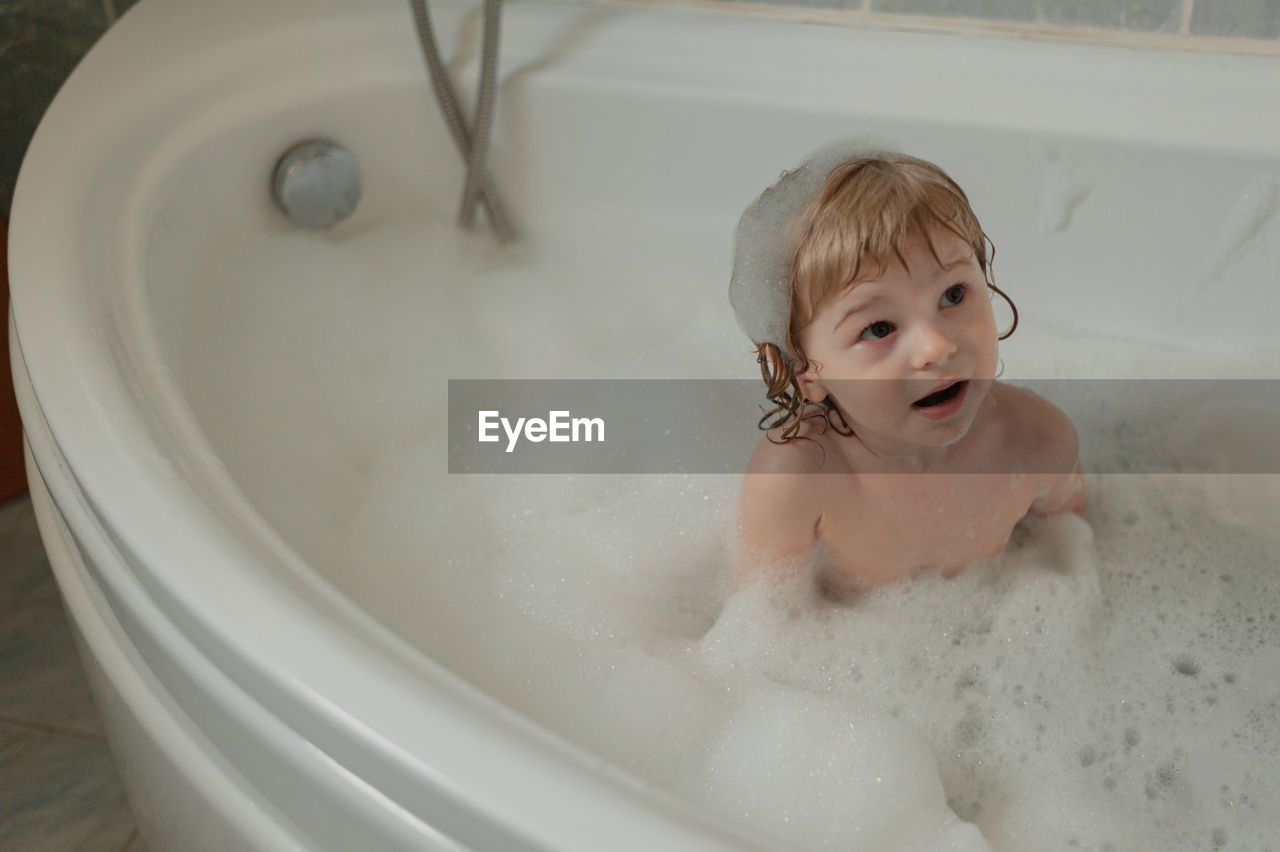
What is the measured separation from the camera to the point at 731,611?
3.04ft

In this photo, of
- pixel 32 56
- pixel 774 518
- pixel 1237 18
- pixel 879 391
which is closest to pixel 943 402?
pixel 879 391

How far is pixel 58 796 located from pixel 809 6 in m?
1.03

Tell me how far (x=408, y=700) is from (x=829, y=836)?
269mm

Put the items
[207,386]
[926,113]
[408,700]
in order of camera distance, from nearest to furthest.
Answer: [408,700]
[207,386]
[926,113]

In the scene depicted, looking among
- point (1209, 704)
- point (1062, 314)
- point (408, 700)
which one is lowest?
point (1209, 704)

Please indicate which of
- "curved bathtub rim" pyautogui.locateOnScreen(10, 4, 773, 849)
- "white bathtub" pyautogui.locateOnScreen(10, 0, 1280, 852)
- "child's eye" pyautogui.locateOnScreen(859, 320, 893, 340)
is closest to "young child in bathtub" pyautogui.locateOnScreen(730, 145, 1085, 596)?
"child's eye" pyautogui.locateOnScreen(859, 320, 893, 340)

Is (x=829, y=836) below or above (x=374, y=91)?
below

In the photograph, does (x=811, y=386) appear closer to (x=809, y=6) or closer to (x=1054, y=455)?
(x=1054, y=455)

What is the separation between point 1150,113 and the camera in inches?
42.4

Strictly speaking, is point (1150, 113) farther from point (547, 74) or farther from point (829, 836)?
point (829, 836)

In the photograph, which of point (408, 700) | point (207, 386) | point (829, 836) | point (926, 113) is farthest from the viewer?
point (926, 113)

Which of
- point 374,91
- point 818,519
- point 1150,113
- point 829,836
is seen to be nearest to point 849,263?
point 818,519

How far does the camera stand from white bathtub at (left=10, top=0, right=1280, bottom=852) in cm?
72

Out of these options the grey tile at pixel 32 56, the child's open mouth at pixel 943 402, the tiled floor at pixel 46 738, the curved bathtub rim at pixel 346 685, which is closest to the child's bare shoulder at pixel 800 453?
the child's open mouth at pixel 943 402
